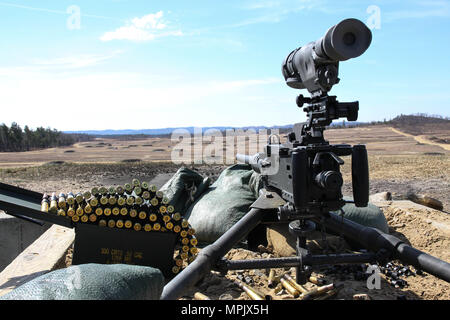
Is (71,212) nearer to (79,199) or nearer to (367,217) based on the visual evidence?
(79,199)

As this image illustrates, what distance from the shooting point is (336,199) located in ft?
10.6

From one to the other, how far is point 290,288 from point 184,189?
3.08 meters

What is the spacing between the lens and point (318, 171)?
3113 millimetres

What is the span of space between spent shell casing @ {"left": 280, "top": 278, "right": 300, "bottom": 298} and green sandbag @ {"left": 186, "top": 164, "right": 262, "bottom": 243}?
4.84ft

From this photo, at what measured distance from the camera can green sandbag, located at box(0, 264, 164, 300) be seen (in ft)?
6.58

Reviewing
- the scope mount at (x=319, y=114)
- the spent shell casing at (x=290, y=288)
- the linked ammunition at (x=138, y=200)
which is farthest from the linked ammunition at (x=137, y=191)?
the scope mount at (x=319, y=114)

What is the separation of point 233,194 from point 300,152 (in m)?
3.27

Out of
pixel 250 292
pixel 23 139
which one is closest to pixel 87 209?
pixel 250 292

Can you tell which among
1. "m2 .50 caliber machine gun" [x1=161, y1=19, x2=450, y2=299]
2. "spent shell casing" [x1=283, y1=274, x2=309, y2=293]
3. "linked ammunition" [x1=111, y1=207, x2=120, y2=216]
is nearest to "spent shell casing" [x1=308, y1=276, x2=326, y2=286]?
"spent shell casing" [x1=283, y1=274, x2=309, y2=293]

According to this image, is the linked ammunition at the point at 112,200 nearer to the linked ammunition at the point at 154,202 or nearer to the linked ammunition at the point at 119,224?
the linked ammunition at the point at 119,224

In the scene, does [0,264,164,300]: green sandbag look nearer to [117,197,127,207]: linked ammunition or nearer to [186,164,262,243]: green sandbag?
[117,197,127,207]: linked ammunition

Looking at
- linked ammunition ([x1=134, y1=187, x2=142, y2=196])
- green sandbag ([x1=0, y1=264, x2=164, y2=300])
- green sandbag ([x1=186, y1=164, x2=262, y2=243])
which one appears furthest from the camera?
green sandbag ([x1=186, y1=164, x2=262, y2=243])

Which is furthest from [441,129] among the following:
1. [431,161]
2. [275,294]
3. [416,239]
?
[275,294]

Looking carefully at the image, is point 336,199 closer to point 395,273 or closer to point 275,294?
point 275,294
